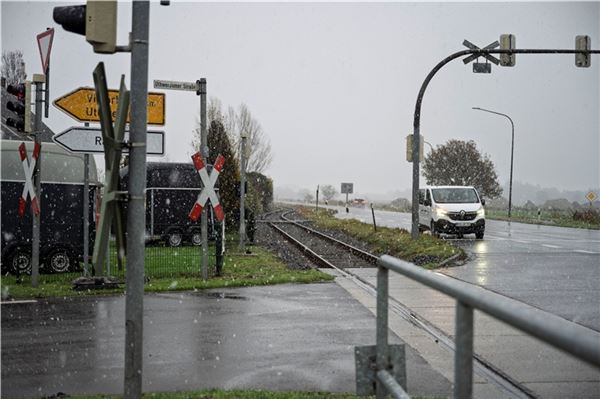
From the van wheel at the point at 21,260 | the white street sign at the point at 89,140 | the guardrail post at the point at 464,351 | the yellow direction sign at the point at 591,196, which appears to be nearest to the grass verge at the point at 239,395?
the guardrail post at the point at 464,351

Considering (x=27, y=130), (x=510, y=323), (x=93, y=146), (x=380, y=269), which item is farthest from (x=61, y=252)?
(x=510, y=323)

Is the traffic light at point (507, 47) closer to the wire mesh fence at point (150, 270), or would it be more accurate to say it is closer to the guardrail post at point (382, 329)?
the wire mesh fence at point (150, 270)

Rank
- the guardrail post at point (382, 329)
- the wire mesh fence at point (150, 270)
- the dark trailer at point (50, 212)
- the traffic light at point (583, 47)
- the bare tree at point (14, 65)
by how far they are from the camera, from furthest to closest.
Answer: the bare tree at point (14, 65) < the traffic light at point (583, 47) < the dark trailer at point (50, 212) < the wire mesh fence at point (150, 270) < the guardrail post at point (382, 329)

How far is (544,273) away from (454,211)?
39.1 feet

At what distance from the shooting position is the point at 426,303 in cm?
966

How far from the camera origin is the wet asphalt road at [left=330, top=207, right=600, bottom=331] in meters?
9.56

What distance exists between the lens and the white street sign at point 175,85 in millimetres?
12273

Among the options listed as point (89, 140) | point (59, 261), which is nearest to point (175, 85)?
point (89, 140)

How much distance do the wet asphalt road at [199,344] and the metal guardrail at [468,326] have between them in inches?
80.3

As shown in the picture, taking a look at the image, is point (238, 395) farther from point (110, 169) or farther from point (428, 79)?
point (428, 79)

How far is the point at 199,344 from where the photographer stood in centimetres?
703

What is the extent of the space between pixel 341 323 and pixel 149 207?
688 inches

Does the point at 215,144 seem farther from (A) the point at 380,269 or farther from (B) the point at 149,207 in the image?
(A) the point at 380,269

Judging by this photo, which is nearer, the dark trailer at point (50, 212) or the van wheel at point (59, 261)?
the dark trailer at point (50, 212)
